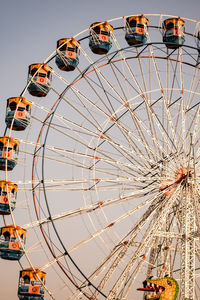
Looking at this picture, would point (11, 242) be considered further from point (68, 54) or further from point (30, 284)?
point (68, 54)

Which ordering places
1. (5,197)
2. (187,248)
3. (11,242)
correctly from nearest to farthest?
(187,248), (11,242), (5,197)

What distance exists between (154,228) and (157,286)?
277 cm

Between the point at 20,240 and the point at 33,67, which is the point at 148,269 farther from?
the point at 33,67

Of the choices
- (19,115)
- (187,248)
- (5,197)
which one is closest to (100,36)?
(19,115)

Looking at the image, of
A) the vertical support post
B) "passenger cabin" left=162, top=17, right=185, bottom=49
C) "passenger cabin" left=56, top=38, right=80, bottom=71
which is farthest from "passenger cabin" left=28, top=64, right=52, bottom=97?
the vertical support post

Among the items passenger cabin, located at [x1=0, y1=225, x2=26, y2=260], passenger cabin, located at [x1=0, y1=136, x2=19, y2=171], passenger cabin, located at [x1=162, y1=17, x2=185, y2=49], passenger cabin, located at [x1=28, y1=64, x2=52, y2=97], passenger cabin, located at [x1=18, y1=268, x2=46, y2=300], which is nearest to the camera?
passenger cabin, located at [x1=18, y1=268, x2=46, y2=300]

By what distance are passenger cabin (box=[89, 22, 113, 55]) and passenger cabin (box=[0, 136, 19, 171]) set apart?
20.7 feet

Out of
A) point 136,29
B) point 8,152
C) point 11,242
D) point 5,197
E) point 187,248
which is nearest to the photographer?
point 187,248

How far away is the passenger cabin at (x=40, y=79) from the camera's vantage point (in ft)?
85.1

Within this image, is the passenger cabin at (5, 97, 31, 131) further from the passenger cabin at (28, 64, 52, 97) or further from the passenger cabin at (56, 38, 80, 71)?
the passenger cabin at (56, 38, 80, 71)

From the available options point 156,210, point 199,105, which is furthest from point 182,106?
point 156,210

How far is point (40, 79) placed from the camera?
26.0 metres

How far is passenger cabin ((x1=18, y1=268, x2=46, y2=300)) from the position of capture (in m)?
22.2

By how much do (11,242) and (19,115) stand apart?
5705 mm
